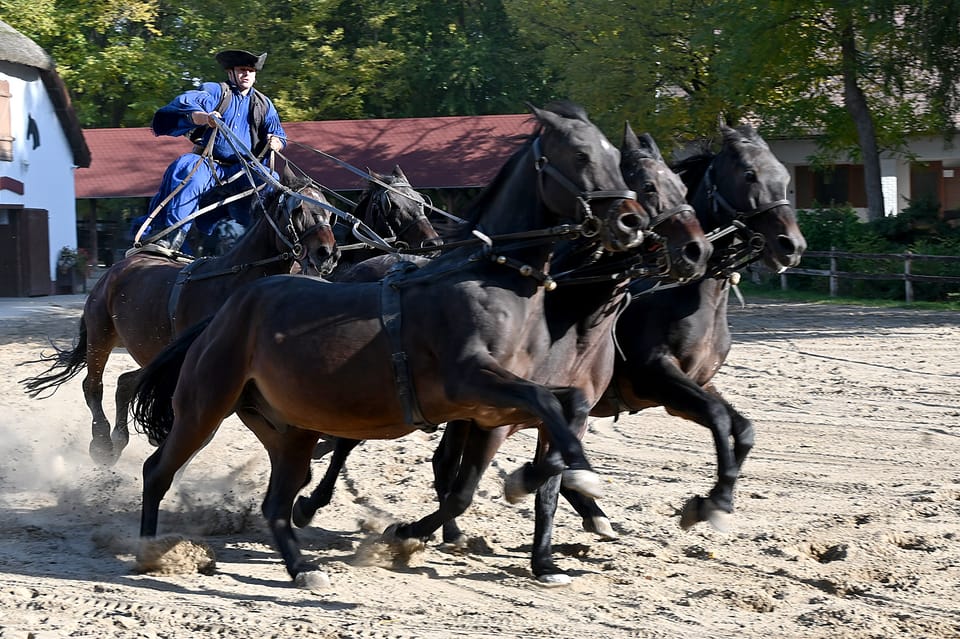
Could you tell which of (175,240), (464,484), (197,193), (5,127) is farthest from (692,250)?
(5,127)

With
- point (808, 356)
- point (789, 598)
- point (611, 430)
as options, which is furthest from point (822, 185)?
point (789, 598)

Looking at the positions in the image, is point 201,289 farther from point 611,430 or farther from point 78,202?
point 78,202

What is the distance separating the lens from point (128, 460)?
9750mm

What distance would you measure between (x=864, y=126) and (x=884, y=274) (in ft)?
16.2

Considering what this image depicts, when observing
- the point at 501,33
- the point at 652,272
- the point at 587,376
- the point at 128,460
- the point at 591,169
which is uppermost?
the point at 501,33

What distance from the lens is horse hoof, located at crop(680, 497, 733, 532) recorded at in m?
6.41

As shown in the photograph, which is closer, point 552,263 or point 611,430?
point 552,263

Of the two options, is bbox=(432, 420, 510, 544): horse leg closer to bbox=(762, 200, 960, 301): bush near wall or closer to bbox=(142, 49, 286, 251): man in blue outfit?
bbox=(142, 49, 286, 251): man in blue outfit

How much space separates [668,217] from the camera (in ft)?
19.9

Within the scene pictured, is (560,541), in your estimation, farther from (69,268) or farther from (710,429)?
(69,268)

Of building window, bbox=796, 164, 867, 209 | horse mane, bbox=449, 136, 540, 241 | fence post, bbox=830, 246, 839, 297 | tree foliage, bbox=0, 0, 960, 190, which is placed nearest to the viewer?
horse mane, bbox=449, 136, 540, 241

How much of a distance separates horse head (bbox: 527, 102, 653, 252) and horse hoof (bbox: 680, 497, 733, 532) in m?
1.77

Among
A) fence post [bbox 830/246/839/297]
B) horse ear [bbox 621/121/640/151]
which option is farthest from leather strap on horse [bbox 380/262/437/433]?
fence post [bbox 830/246/839/297]

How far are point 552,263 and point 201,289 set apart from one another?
3.27 meters
